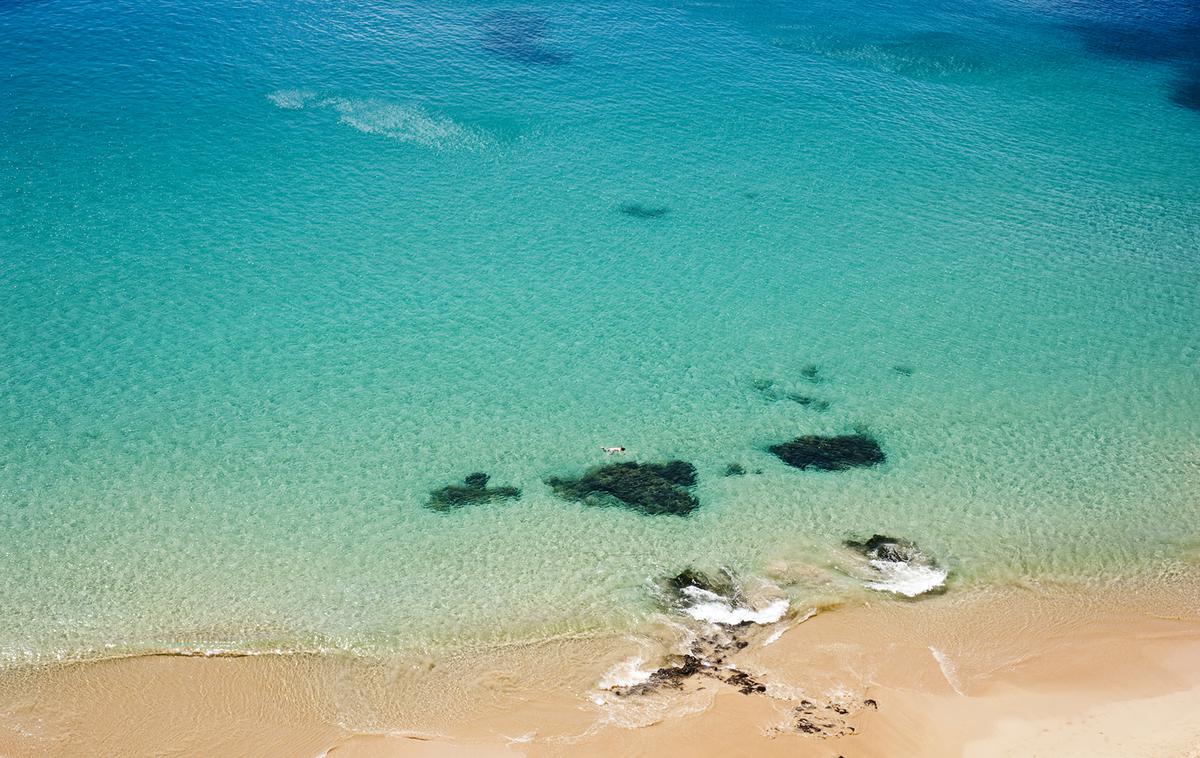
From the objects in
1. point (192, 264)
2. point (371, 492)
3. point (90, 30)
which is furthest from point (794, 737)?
point (90, 30)

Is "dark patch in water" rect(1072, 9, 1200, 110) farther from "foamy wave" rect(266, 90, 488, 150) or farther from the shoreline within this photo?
the shoreline

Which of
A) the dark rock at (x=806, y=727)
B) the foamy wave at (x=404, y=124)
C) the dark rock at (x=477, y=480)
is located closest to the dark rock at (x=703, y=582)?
the dark rock at (x=806, y=727)

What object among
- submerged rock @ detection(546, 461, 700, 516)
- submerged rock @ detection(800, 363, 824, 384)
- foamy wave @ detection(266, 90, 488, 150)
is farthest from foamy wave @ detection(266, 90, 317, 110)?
submerged rock @ detection(800, 363, 824, 384)

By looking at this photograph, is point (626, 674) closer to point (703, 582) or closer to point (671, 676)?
point (671, 676)

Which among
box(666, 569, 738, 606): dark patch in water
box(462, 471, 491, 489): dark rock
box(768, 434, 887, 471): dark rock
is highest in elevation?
box(768, 434, 887, 471): dark rock

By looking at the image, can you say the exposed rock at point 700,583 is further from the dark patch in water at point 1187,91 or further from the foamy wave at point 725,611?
the dark patch in water at point 1187,91

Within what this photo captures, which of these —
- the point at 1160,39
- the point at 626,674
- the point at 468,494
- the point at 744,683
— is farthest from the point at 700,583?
the point at 1160,39
